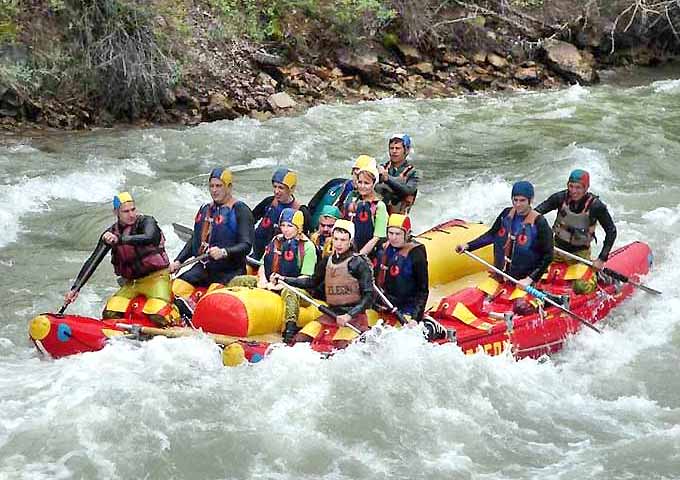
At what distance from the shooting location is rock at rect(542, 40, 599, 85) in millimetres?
19172

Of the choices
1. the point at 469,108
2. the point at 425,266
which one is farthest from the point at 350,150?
the point at 425,266

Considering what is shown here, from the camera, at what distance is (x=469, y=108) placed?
16984mm

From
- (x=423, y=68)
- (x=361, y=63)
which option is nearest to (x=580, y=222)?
(x=361, y=63)

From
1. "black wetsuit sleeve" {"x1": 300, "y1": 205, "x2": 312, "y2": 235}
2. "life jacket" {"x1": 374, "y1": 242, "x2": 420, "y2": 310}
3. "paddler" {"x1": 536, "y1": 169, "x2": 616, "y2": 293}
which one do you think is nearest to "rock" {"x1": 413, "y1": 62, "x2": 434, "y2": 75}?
"paddler" {"x1": 536, "y1": 169, "x2": 616, "y2": 293}

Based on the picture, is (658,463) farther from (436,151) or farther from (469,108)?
(469,108)

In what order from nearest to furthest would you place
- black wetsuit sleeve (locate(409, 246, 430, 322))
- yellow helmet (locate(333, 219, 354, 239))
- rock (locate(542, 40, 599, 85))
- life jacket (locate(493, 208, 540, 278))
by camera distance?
1. yellow helmet (locate(333, 219, 354, 239))
2. black wetsuit sleeve (locate(409, 246, 430, 322))
3. life jacket (locate(493, 208, 540, 278))
4. rock (locate(542, 40, 599, 85))

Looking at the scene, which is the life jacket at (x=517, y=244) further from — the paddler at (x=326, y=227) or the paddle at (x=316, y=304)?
the paddle at (x=316, y=304)

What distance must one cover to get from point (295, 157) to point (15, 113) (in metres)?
4.11

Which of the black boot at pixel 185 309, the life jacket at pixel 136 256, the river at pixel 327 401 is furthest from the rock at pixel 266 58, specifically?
the life jacket at pixel 136 256

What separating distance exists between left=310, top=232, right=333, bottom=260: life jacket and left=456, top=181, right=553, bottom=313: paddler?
1291mm

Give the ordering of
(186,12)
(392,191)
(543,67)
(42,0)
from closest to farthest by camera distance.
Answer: (392,191) < (42,0) < (186,12) < (543,67)

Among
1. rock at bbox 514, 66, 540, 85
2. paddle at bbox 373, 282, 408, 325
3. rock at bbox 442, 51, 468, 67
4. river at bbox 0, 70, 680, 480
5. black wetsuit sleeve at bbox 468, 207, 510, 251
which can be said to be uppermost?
rock at bbox 442, 51, 468, 67

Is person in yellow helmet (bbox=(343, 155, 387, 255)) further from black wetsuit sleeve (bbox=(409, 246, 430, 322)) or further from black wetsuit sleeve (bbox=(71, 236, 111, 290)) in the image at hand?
black wetsuit sleeve (bbox=(71, 236, 111, 290))

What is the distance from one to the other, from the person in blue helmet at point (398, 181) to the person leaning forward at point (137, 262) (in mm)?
2175
